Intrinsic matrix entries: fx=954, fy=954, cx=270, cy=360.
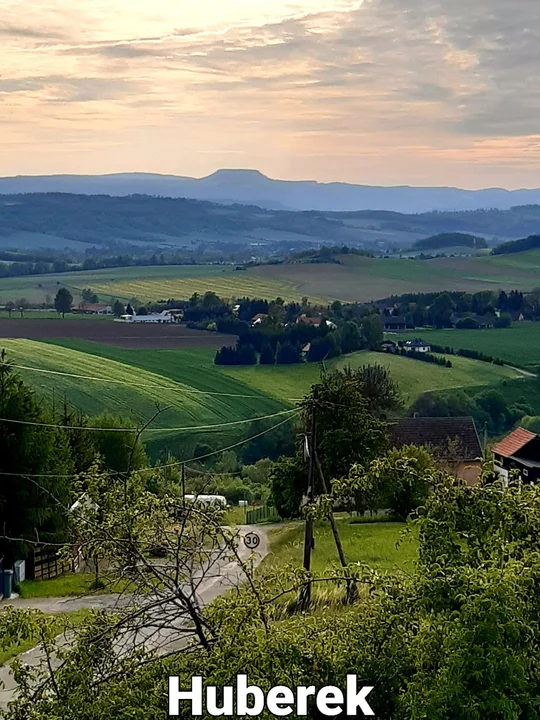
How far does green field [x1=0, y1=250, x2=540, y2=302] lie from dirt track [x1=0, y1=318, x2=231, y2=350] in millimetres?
26795

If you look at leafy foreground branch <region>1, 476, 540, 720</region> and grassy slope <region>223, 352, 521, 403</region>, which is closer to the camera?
leafy foreground branch <region>1, 476, 540, 720</region>

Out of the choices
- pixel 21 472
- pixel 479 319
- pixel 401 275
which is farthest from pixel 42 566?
pixel 401 275

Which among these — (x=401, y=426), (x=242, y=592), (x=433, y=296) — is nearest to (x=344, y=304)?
(x=433, y=296)

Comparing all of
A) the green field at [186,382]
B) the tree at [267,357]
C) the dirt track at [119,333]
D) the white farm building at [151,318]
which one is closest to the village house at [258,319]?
the dirt track at [119,333]

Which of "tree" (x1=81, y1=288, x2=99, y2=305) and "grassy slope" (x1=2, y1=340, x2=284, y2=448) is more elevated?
"tree" (x1=81, y1=288, x2=99, y2=305)

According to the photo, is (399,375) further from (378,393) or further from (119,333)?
(378,393)

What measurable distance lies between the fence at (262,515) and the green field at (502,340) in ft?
149

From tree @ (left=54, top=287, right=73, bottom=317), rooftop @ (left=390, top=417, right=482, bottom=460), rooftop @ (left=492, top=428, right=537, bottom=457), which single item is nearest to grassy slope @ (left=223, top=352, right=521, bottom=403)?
rooftop @ (left=390, top=417, right=482, bottom=460)

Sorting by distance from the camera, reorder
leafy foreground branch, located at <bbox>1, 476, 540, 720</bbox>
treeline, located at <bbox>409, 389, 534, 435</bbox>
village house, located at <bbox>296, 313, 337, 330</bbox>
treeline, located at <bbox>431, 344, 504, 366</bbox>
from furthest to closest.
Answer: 1. village house, located at <bbox>296, 313, 337, 330</bbox>
2. treeline, located at <bbox>431, 344, 504, 366</bbox>
3. treeline, located at <bbox>409, 389, 534, 435</bbox>
4. leafy foreground branch, located at <bbox>1, 476, 540, 720</bbox>

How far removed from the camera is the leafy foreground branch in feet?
19.0

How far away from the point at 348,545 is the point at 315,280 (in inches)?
3909

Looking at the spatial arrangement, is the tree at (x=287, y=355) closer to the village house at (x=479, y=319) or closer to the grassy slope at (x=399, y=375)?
the grassy slope at (x=399, y=375)

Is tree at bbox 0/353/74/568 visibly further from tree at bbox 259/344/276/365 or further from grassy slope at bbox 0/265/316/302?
grassy slope at bbox 0/265/316/302

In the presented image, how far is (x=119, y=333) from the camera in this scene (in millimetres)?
84500
